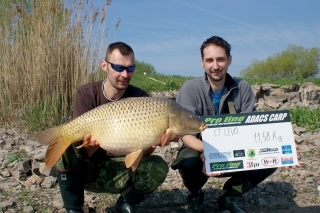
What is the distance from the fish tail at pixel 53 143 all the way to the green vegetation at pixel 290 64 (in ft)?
125

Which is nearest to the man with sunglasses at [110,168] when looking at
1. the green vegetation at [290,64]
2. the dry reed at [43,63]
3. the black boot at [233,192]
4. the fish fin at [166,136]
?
the fish fin at [166,136]

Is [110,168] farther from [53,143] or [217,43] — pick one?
[217,43]

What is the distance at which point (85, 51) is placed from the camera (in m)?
5.53

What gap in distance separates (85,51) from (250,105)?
2874 mm

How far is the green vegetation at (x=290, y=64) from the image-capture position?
132 ft

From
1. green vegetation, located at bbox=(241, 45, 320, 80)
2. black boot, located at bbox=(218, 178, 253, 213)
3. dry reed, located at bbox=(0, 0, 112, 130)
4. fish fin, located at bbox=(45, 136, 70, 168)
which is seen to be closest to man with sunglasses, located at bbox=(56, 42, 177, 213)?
fish fin, located at bbox=(45, 136, 70, 168)

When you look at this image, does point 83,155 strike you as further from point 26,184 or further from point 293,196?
point 293,196

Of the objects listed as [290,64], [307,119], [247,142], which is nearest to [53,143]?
[247,142]

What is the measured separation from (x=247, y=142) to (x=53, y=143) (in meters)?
1.44

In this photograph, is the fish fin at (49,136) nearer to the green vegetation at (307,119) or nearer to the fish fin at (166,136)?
the fish fin at (166,136)

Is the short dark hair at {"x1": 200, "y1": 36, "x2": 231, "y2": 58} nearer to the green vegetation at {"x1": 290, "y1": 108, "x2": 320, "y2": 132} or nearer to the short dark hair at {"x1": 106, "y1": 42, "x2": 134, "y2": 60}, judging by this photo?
the short dark hair at {"x1": 106, "y1": 42, "x2": 134, "y2": 60}

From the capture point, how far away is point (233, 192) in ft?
10.6

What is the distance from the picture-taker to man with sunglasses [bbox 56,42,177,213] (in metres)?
2.92

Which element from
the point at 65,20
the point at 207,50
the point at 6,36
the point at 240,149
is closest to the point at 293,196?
the point at 240,149
